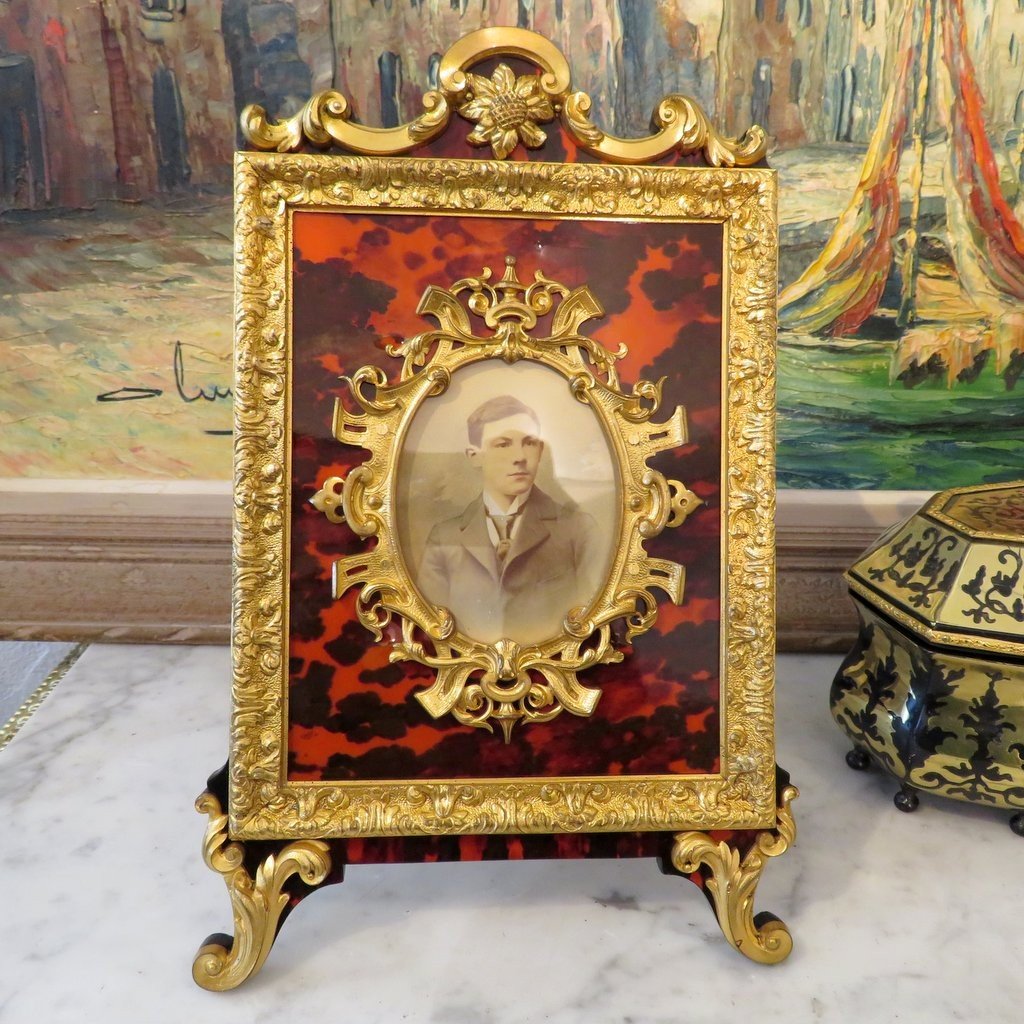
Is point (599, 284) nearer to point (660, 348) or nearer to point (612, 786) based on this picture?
point (660, 348)

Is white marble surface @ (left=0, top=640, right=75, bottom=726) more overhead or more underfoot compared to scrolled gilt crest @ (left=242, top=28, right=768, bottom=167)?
more underfoot

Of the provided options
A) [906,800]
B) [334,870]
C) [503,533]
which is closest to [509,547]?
[503,533]

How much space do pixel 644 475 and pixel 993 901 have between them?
61 centimetres

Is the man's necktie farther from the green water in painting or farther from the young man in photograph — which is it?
the green water in painting

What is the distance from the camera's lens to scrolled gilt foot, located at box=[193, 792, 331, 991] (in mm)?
821

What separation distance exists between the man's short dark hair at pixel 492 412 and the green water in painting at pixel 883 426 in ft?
2.53

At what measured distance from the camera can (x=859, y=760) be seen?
1.21 meters

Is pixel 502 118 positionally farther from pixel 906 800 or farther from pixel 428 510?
pixel 906 800

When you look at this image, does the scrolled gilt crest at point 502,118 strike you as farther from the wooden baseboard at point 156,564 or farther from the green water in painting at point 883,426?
the wooden baseboard at point 156,564

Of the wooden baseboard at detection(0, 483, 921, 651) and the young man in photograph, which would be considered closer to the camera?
the young man in photograph

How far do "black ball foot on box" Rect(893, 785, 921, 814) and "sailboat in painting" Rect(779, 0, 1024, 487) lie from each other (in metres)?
0.57
